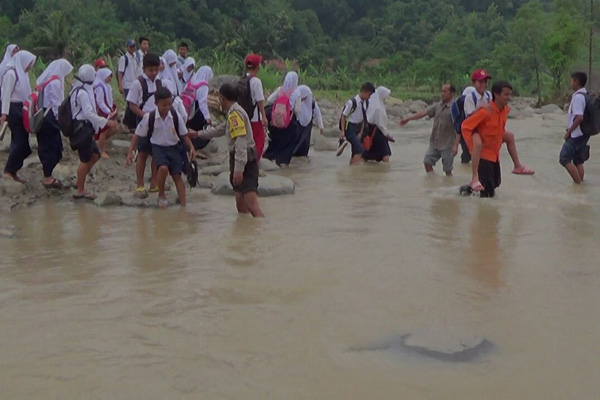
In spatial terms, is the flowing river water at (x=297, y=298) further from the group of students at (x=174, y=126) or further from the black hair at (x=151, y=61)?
the black hair at (x=151, y=61)

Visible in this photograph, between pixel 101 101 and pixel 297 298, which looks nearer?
pixel 297 298

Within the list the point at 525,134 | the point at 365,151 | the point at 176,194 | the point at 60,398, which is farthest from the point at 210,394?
the point at 525,134

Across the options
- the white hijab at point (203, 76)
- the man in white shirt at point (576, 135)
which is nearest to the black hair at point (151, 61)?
the white hijab at point (203, 76)

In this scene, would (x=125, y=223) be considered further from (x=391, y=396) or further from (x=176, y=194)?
(x=391, y=396)

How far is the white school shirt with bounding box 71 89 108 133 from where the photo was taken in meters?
7.85

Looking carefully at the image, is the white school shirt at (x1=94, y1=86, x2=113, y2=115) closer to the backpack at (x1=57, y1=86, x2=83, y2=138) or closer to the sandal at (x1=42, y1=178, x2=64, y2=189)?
the sandal at (x1=42, y1=178, x2=64, y2=189)

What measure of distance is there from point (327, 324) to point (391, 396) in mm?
896

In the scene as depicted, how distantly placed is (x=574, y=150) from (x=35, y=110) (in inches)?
235

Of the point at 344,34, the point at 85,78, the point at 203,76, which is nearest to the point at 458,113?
the point at 203,76

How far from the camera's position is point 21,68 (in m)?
8.28

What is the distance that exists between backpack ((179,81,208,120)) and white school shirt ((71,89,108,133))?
3.04m

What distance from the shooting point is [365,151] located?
11.8 m

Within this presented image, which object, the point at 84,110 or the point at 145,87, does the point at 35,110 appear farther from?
the point at 145,87

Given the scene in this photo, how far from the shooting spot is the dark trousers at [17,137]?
8258mm
